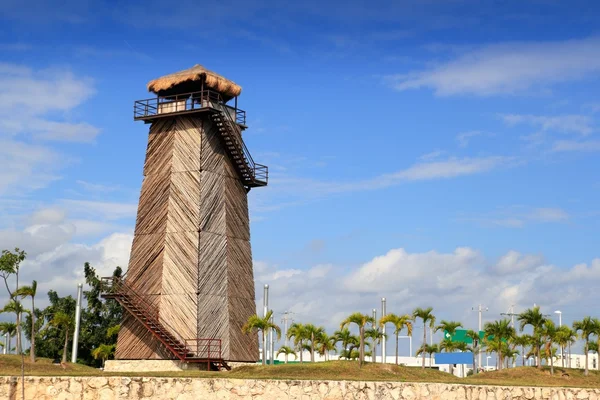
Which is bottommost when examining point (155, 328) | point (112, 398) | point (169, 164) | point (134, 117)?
point (112, 398)

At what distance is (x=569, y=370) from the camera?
67.9 m

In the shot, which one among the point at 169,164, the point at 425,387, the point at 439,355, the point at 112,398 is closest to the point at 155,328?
the point at 169,164

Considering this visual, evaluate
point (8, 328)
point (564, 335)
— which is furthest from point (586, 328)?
point (8, 328)

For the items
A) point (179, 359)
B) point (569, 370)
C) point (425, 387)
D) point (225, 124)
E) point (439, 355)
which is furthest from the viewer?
point (439, 355)

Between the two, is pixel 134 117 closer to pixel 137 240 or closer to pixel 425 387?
pixel 137 240

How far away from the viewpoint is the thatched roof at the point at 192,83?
60.7 metres

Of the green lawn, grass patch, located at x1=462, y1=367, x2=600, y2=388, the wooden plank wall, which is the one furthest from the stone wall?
the wooden plank wall

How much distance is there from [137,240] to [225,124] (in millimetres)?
10089

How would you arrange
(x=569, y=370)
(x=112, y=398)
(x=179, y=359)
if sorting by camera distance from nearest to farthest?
(x=112, y=398) → (x=179, y=359) → (x=569, y=370)

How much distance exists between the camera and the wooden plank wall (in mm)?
57344

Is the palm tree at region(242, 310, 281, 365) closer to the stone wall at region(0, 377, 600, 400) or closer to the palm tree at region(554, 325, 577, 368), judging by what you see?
the stone wall at region(0, 377, 600, 400)

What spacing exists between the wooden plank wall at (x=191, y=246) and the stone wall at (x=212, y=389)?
48.0 ft

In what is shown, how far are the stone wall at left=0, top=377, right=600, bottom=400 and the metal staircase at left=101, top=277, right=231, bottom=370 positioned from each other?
536 inches

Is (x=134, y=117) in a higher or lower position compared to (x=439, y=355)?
higher
